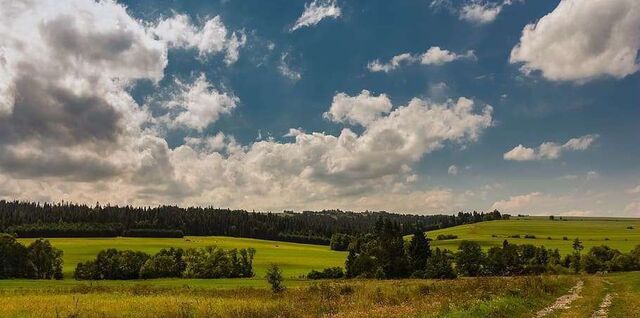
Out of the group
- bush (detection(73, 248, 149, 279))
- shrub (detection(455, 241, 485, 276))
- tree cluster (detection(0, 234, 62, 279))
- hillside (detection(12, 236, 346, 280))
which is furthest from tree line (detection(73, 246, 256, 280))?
shrub (detection(455, 241, 485, 276))

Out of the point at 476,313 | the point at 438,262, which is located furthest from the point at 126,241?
the point at 476,313

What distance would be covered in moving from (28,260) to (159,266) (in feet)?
93.3

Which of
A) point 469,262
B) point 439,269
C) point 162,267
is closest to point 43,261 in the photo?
point 162,267

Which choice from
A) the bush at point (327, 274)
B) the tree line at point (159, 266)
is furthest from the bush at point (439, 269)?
the tree line at point (159, 266)

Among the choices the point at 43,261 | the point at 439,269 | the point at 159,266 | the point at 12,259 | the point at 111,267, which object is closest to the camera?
the point at 439,269

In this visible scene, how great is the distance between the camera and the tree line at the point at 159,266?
118750 millimetres

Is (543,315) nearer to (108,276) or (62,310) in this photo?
(62,310)

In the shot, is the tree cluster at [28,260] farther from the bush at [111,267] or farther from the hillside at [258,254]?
the bush at [111,267]

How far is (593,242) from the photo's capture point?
174 m

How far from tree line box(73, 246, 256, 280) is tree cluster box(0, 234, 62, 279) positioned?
564cm

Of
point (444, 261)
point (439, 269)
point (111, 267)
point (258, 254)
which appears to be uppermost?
point (444, 261)

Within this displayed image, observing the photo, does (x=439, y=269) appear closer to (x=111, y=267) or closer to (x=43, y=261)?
(x=111, y=267)

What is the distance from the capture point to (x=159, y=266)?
12156cm

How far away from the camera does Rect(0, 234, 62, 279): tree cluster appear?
11156 cm
